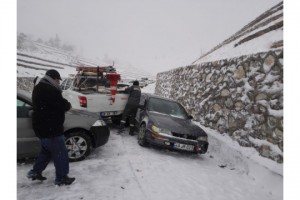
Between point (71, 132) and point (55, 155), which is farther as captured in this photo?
point (71, 132)

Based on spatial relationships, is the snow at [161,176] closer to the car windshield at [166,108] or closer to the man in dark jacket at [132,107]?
the man in dark jacket at [132,107]

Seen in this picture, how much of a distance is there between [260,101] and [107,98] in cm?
440

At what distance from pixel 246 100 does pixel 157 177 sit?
3.28m

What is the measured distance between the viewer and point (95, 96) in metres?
7.32

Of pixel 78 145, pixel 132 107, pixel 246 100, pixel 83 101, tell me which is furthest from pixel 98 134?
pixel 246 100

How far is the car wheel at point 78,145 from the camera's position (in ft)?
16.1

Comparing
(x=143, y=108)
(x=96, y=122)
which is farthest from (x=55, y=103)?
(x=143, y=108)

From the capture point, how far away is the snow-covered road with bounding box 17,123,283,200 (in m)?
3.95

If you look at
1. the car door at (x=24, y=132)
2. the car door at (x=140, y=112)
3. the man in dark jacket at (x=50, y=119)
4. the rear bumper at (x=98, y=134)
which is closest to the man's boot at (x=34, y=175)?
the man in dark jacket at (x=50, y=119)

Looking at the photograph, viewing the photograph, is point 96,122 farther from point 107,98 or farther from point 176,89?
point 176,89

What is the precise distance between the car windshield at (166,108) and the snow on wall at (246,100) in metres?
1.15

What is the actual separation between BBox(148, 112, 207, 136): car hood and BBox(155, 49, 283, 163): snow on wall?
110cm

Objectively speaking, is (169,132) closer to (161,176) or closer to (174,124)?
(174,124)

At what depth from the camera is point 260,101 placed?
5852 millimetres
